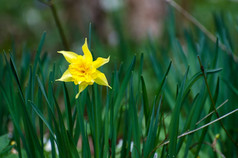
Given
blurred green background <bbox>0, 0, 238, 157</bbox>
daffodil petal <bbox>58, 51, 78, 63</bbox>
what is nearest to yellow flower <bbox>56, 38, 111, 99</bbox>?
daffodil petal <bbox>58, 51, 78, 63</bbox>

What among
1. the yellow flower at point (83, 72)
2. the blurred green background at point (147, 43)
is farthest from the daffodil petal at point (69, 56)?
the blurred green background at point (147, 43)

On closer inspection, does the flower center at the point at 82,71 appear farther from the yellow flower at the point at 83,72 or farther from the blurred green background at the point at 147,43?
the blurred green background at the point at 147,43

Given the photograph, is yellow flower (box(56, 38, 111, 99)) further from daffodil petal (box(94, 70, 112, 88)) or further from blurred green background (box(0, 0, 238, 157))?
blurred green background (box(0, 0, 238, 157))

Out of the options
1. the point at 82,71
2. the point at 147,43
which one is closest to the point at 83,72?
the point at 82,71

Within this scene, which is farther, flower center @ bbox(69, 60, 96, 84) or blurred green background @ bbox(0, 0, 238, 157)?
blurred green background @ bbox(0, 0, 238, 157)

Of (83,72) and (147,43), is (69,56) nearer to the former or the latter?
(83,72)

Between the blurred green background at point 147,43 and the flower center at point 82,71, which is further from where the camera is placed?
the blurred green background at point 147,43

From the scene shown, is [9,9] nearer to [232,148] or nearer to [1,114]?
[1,114]

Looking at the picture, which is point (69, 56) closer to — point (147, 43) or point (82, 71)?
point (82, 71)

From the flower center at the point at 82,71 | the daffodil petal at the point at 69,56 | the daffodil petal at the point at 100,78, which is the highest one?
the daffodil petal at the point at 69,56

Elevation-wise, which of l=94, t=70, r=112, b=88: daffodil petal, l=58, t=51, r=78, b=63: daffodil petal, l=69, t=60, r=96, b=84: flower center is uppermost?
l=58, t=51, r=78, b=63: daffodil petal

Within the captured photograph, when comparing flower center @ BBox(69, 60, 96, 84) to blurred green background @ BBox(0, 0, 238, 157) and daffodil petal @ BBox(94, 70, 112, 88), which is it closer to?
daffodil petal @ BBox(94, 70, 112, 88)

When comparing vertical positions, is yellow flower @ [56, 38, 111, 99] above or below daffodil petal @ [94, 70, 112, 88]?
above

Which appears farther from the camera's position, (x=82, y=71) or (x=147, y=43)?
(x=147, y=43)
